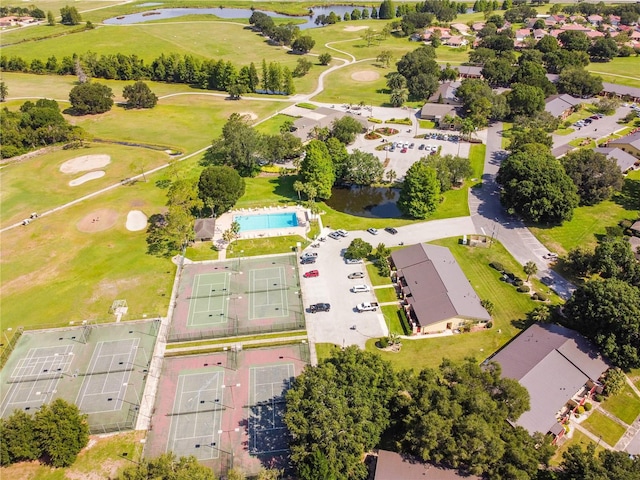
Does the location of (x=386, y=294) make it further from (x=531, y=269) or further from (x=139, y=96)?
(x=139, y=96)

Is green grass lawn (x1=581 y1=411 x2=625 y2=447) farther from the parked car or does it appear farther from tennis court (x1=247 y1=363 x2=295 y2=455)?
tennis court (x1=247 y1=363 x2=295 y2=455)

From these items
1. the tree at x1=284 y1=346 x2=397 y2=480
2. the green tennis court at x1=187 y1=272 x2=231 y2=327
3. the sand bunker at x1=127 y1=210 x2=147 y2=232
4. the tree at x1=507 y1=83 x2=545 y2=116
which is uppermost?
the tree at x1=507 y1=83 x2=545 y2=116

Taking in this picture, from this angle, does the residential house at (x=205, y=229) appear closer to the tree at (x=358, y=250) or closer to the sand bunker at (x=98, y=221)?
the sand bunker at (x=98, y=221)

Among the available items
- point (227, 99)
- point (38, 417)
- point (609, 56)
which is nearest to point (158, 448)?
point (38, 417)

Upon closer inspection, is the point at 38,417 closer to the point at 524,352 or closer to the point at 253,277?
the point at 253,277

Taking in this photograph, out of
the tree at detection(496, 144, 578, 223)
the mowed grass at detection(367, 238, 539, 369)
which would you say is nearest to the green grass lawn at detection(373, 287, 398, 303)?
the mowed grass at detection(367, 238, 539, 369)

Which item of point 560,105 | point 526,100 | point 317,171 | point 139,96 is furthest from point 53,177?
point 560,105
